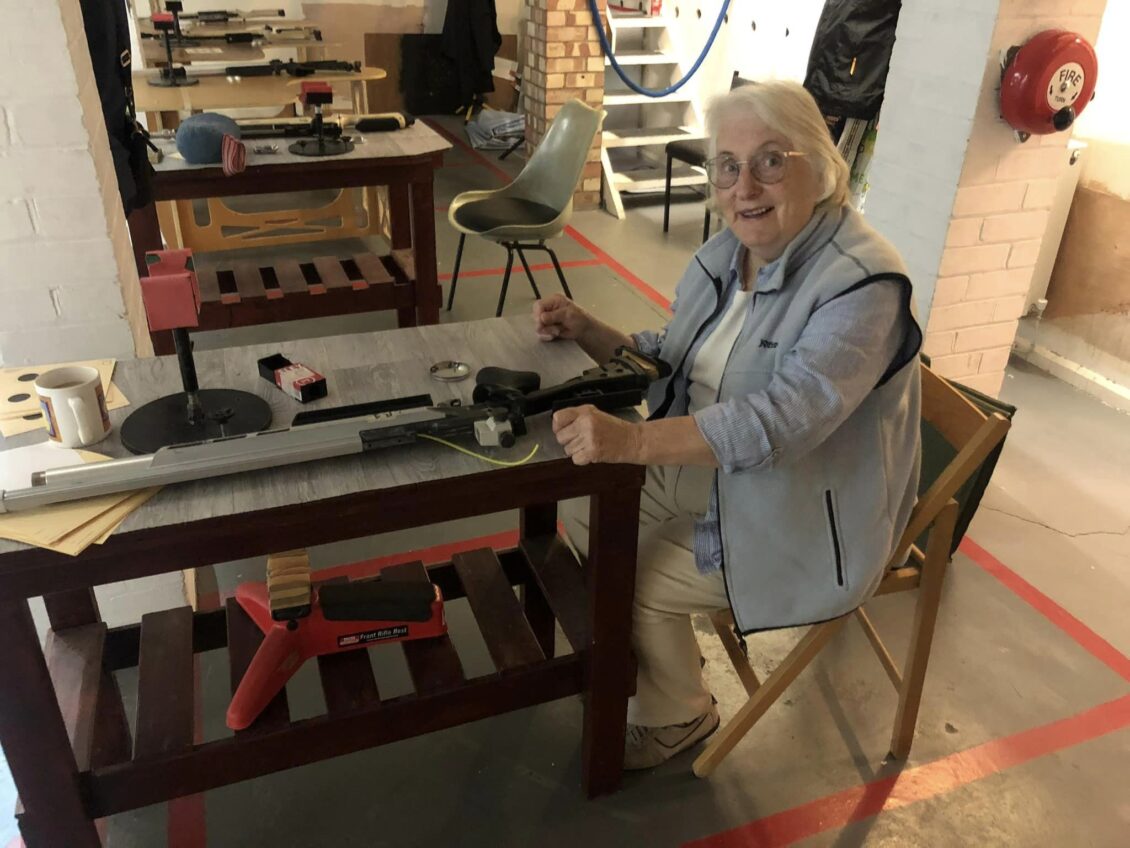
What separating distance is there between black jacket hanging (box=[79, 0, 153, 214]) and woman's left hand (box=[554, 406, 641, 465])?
152 cm

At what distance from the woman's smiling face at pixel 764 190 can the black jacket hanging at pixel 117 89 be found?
1527 millimetres

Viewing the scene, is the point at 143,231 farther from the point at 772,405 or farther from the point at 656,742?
the point at 772,405

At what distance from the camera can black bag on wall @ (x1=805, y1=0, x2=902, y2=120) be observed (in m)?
3.67

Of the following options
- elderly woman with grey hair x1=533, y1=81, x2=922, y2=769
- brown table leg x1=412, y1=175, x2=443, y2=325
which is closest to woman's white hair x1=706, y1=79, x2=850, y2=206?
elderly woman with grey hair x1=533, y1=81, x2=922, y2=769

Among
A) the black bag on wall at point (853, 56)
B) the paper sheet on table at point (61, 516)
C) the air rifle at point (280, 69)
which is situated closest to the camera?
the paper sheet on table at point (61, 516)

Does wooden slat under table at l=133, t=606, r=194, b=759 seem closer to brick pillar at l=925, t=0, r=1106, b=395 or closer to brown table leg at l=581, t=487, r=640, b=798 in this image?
brown table leg at l=581, t=487, r=640, b=798

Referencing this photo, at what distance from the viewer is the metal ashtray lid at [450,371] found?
1.62 meters

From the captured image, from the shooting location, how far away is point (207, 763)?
1.46 m

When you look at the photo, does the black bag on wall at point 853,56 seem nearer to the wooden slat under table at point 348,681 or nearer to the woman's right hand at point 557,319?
the woman's right hand at point 557,319

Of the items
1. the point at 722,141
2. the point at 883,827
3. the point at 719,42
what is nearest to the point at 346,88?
the point at 719,42

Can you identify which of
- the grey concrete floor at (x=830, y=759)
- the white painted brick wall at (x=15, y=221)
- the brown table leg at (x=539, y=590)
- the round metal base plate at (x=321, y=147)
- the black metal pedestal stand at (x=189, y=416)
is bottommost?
the grey concrete floor at (x=830, y=759)

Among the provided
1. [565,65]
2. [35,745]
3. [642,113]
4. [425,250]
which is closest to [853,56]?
[425,250]

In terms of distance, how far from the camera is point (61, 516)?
1204mm

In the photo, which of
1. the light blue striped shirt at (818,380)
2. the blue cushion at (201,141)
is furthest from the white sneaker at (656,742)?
the blue cushion at (201,141)
